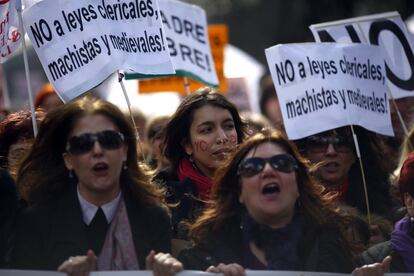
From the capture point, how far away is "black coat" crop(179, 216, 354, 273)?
5363mm

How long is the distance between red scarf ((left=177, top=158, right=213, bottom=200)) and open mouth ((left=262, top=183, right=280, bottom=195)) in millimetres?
1140

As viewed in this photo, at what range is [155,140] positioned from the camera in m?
8.30

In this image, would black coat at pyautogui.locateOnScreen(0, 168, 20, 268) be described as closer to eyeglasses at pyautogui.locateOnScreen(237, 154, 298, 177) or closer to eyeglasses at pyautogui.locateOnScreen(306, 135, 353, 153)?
eyeglasses at pyautogui.locateOnScreen(237, 154, 298, 177)

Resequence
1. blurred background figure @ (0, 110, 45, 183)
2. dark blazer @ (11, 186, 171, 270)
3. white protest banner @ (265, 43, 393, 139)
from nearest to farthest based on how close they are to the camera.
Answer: dark blazer @ (11, 186, 171, 270) < blurred background figure @ (0, 110, 45, 183) < white protest banner @ (265, 43, 393, 139)

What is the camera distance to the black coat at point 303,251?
5363 millimetres

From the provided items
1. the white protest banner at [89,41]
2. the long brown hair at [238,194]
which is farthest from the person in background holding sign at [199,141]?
the long brown hair at [238,194]

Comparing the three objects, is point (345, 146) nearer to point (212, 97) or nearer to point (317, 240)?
point (212, 97)

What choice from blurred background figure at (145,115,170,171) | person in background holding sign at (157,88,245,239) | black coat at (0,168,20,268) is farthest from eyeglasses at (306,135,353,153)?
black coat at (0,168,20,268)

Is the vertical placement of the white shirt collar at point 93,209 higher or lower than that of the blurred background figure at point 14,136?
lower

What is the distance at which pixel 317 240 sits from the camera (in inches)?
214

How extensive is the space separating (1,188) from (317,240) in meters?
1.39

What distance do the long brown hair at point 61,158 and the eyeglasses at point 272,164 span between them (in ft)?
1.59

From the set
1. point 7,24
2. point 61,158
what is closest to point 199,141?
point 7,24

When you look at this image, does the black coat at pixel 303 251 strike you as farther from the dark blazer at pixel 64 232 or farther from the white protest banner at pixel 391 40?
the white protest banner at pixel 391 40
